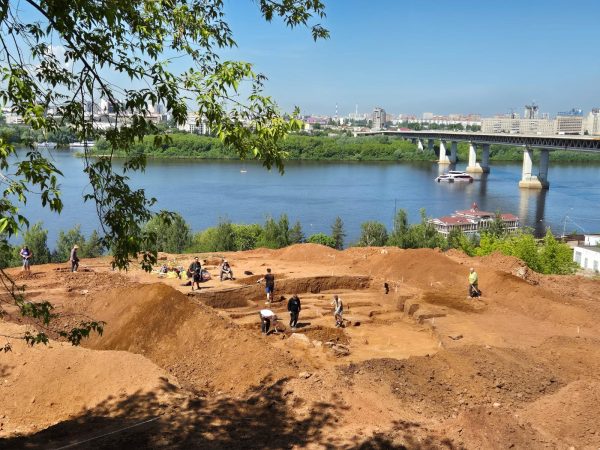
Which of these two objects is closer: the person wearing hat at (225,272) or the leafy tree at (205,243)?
the person wearing hat at (225,272)

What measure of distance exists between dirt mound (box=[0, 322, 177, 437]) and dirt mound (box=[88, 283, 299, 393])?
103cm

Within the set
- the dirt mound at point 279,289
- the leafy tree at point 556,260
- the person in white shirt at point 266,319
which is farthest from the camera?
the leafy tree at point 556,260

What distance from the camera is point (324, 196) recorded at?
196 ft

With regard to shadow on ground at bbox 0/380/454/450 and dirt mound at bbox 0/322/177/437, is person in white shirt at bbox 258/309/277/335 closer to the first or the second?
dirt mound at bbox 0/322/177/437

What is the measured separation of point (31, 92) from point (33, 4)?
751mm

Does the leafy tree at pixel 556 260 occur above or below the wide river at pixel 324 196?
above

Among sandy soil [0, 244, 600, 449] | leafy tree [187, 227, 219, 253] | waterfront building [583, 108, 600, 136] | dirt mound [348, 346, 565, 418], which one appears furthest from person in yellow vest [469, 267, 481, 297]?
waterfront building [583, 108, 600, 136]

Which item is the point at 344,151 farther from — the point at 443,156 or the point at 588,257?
the point at 588,257

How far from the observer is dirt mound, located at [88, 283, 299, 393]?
1059 centimetres

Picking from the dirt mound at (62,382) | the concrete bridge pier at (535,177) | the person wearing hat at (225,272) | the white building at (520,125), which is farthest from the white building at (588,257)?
the white building at (520,125)

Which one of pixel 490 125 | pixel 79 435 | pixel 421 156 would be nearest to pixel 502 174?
pixel 421 156

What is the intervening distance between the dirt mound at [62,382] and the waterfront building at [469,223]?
1266 inches

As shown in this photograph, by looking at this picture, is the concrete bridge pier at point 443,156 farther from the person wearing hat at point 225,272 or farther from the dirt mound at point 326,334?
the dirt mound at point 326,334

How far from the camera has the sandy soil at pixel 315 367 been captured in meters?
7.49
